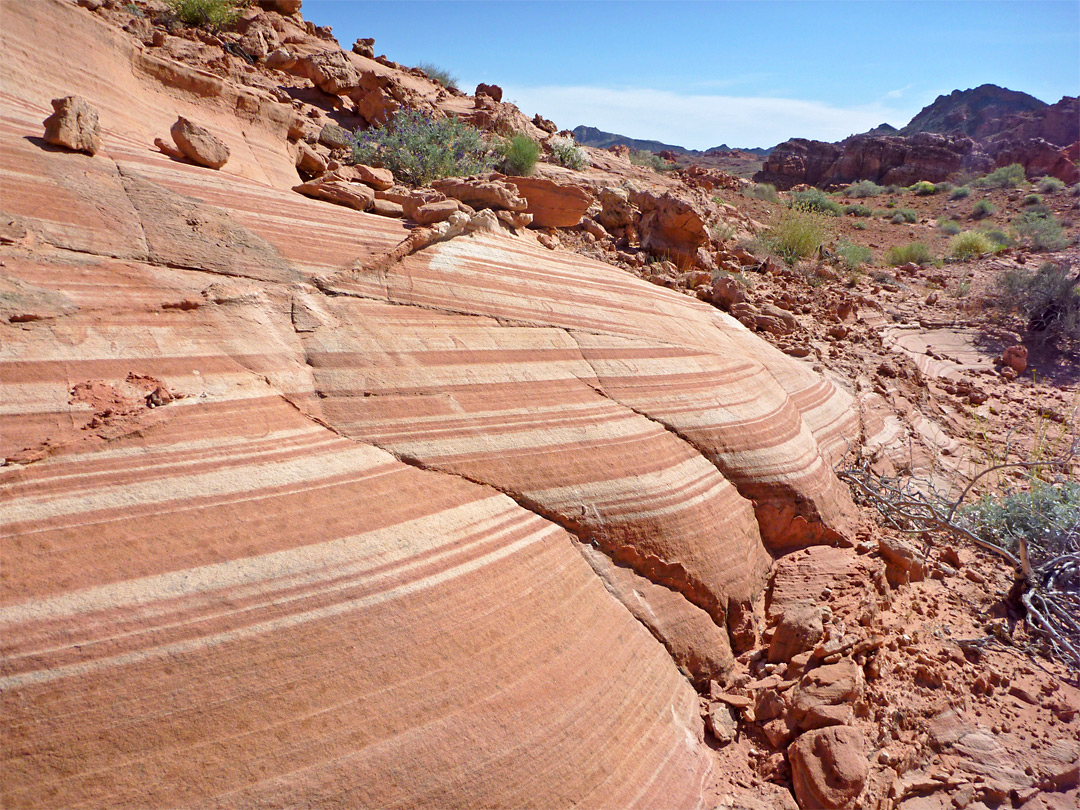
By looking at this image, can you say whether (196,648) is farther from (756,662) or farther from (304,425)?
(756,662)

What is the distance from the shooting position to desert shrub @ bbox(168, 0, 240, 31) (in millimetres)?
8438

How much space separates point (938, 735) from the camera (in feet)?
7.41

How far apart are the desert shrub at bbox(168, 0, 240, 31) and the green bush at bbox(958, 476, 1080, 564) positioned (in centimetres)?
1055

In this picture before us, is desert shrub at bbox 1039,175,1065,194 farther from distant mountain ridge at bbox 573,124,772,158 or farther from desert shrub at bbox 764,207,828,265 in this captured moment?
distant mountain ridge at bbox 573,124,772,158

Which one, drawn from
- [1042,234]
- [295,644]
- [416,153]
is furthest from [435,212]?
[1042,234]

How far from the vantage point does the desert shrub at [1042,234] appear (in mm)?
12703

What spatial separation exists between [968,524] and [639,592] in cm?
241

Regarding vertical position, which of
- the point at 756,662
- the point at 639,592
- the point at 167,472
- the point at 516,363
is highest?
the point at 516,363

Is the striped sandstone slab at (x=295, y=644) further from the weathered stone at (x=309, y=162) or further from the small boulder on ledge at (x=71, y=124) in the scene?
the weathered stone at (x=309, y=162)

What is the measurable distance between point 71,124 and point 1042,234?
54.8 feet

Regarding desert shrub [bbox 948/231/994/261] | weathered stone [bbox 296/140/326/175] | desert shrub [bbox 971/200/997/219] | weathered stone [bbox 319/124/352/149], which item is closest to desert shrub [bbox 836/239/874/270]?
desert shrub [bbox 948/231/994/261]

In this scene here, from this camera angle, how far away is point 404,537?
1917 mm

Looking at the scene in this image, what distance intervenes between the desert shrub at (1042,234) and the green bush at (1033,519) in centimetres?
1222

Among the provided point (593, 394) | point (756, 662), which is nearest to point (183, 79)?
point (593, 394)
